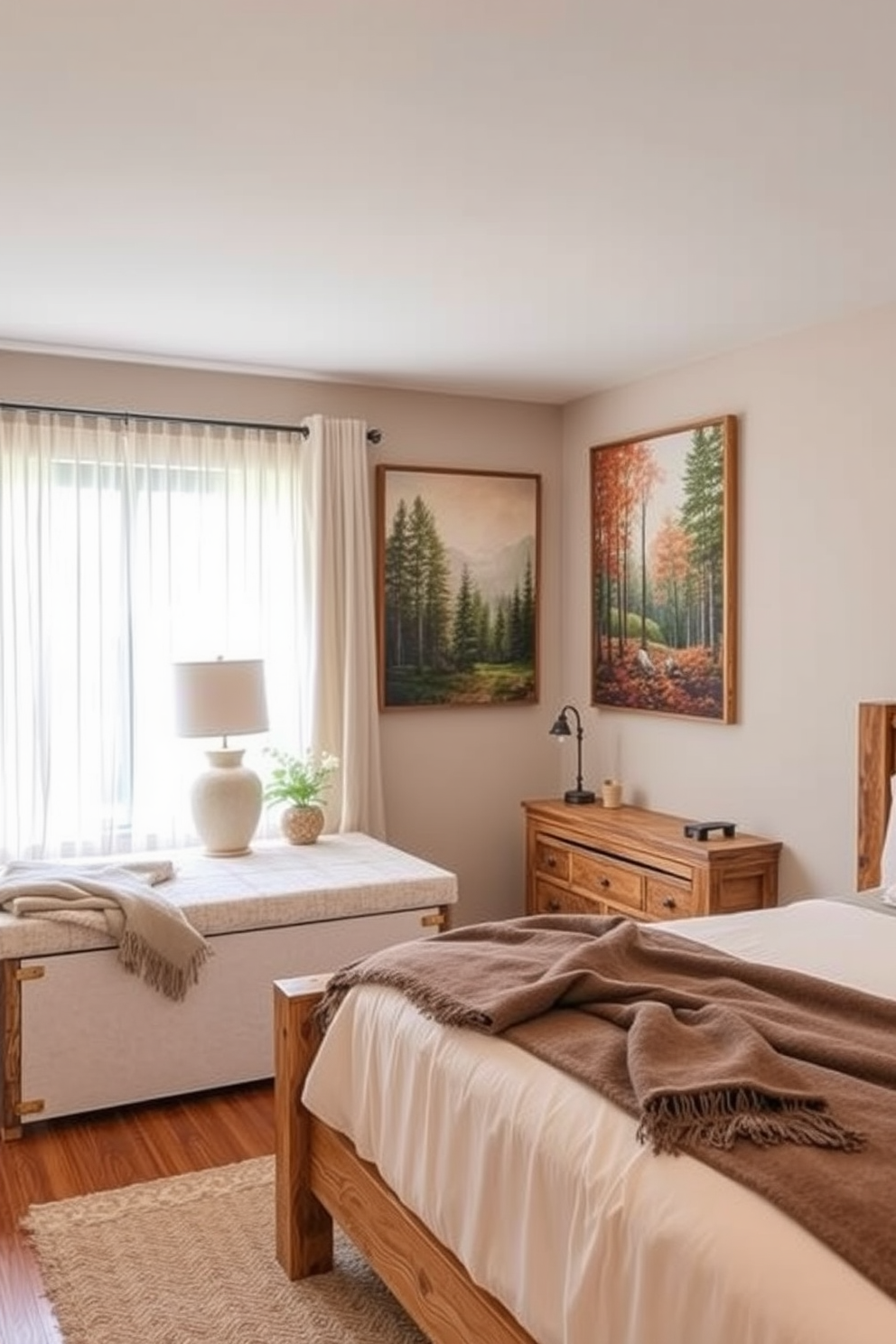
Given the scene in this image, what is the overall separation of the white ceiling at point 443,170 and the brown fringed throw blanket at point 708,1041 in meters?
1.65

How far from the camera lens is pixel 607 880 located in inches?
170

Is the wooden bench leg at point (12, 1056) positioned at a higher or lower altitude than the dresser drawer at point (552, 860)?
lower

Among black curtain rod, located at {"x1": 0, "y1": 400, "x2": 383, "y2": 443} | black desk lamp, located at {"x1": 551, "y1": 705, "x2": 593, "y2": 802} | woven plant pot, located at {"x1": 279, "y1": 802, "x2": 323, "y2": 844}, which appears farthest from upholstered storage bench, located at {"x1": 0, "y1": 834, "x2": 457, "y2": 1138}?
black curtain rod, located at {"x1": 0, "y1": 400, "x2": 383, "y2": 443}

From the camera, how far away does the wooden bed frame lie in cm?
187

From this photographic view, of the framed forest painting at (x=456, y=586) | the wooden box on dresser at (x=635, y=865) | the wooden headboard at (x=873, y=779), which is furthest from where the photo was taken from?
the framed forest painting at (x=456, y=586)

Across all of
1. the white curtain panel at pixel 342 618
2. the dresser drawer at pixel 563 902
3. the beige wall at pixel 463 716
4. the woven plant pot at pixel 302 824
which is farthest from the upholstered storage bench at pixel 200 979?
the beige wall at pixel 463 716

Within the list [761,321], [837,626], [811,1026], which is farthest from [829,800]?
[811,1026]

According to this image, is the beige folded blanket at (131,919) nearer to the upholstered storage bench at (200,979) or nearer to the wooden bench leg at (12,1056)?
the upholstered storage bench at (200,979)

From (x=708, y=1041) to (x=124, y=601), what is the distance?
124 inches

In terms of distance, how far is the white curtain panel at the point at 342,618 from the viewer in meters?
4.59

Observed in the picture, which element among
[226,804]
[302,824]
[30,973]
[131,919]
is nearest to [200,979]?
[131,919]

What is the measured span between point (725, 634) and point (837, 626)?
506 mm

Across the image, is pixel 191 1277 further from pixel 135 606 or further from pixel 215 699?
pixel 135 606

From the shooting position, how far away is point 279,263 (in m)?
3.22
